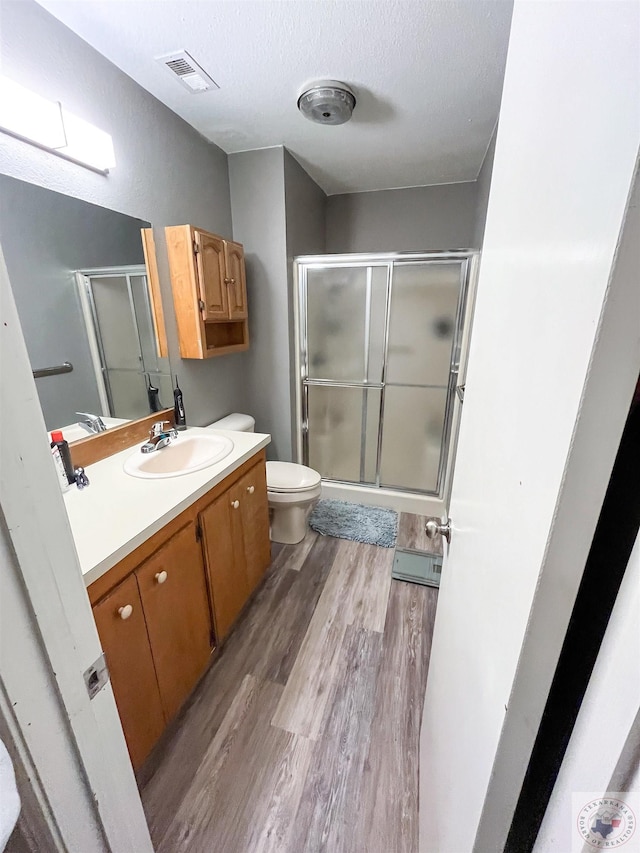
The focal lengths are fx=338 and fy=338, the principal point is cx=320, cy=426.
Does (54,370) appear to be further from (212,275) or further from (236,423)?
(236,423)

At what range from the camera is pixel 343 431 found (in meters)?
2.72

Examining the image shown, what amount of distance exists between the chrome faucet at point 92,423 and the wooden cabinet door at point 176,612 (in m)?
0.65

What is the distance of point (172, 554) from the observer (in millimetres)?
1121

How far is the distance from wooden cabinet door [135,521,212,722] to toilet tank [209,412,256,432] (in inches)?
39.7

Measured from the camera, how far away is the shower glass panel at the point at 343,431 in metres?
2.61

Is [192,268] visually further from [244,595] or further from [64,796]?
[64,796]

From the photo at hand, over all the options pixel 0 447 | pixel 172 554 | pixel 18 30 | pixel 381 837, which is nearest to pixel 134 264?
pixel 18 30

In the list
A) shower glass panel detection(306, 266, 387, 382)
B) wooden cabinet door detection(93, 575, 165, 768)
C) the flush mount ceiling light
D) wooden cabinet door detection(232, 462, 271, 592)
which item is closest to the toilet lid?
wooden cabinet door detection(232, 462, 271, 592)

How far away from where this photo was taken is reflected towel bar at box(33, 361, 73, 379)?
1.22 metres

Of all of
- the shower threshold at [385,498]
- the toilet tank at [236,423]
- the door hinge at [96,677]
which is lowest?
the shower threshold at [385,498]

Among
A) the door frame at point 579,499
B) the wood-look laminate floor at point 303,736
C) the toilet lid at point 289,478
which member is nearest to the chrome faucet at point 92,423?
the toilet lid at point 289,478

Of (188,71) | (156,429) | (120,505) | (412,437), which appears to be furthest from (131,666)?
(188,71)

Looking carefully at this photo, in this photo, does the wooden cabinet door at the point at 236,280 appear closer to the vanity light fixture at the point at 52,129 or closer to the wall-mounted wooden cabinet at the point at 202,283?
the wall-mounted wooden cabinet at the point at 202,283

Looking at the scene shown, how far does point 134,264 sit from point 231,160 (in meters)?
1.11
